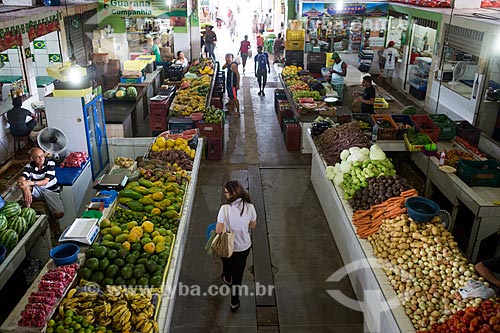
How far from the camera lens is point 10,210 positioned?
18.8 ft

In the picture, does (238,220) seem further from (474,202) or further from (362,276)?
(474,202)

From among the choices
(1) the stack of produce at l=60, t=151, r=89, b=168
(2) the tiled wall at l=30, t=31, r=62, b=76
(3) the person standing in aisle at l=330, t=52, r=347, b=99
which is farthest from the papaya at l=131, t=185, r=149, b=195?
(2) the tiled wall at l=30, t=31, r=62, b=76

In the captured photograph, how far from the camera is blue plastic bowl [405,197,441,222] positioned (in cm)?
514

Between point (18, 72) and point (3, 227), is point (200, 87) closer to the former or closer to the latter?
point (18, 72)

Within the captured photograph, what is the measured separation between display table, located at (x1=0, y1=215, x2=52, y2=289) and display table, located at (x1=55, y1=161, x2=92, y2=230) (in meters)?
0.99

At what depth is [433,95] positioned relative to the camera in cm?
1328

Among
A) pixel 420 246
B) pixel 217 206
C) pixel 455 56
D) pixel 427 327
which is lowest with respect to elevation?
pixel 217 206

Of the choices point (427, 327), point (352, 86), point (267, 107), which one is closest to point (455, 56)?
point (352, 86)

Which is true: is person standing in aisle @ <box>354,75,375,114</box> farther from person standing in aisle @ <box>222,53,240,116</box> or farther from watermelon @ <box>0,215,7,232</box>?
watermelon @ <box>0,215,7,232</box>

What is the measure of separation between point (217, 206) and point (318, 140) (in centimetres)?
235

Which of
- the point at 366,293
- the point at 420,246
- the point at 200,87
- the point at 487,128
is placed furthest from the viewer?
the point at 200,87

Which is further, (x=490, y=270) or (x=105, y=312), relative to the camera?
(x=490, y=270)

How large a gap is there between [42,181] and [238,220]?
319 centimetres

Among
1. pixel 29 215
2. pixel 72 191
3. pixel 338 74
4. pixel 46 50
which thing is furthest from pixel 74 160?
pixel 338 74
